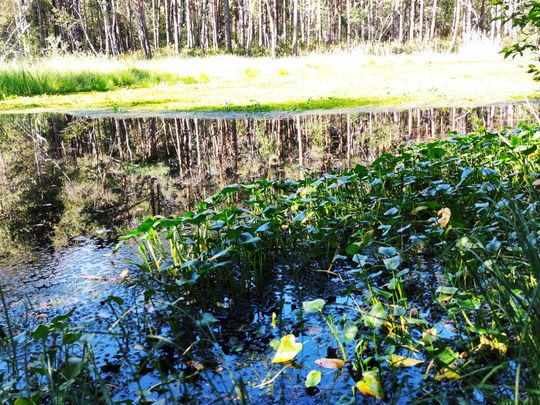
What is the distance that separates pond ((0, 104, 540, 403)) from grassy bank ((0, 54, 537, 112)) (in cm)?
150

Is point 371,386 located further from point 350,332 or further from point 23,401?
point 23,401

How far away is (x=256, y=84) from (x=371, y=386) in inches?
595

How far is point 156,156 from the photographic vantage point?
266 inches

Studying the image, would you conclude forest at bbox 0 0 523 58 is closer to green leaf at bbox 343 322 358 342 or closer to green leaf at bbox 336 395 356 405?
green leaf at bbox 343 322 358 342

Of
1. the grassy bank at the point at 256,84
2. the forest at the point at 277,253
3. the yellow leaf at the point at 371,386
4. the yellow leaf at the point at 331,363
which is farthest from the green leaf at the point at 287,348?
the grassy bank at the point at 256,84

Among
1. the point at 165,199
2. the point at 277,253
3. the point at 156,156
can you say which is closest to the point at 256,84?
the point at 156,156

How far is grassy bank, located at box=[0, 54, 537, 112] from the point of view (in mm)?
11492

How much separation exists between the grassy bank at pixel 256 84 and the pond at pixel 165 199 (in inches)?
59.2

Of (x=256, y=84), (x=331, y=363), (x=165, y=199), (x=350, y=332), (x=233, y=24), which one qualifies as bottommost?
(x=165, y=199)

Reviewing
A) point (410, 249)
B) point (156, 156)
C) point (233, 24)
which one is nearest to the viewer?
point (410, 249)

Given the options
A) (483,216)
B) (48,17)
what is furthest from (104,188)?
(48,17)

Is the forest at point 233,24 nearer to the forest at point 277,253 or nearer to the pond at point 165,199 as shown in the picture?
the pond at point 165,199

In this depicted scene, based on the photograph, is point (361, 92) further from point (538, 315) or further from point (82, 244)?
point (538, 315)

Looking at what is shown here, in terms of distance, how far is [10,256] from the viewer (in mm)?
3416
